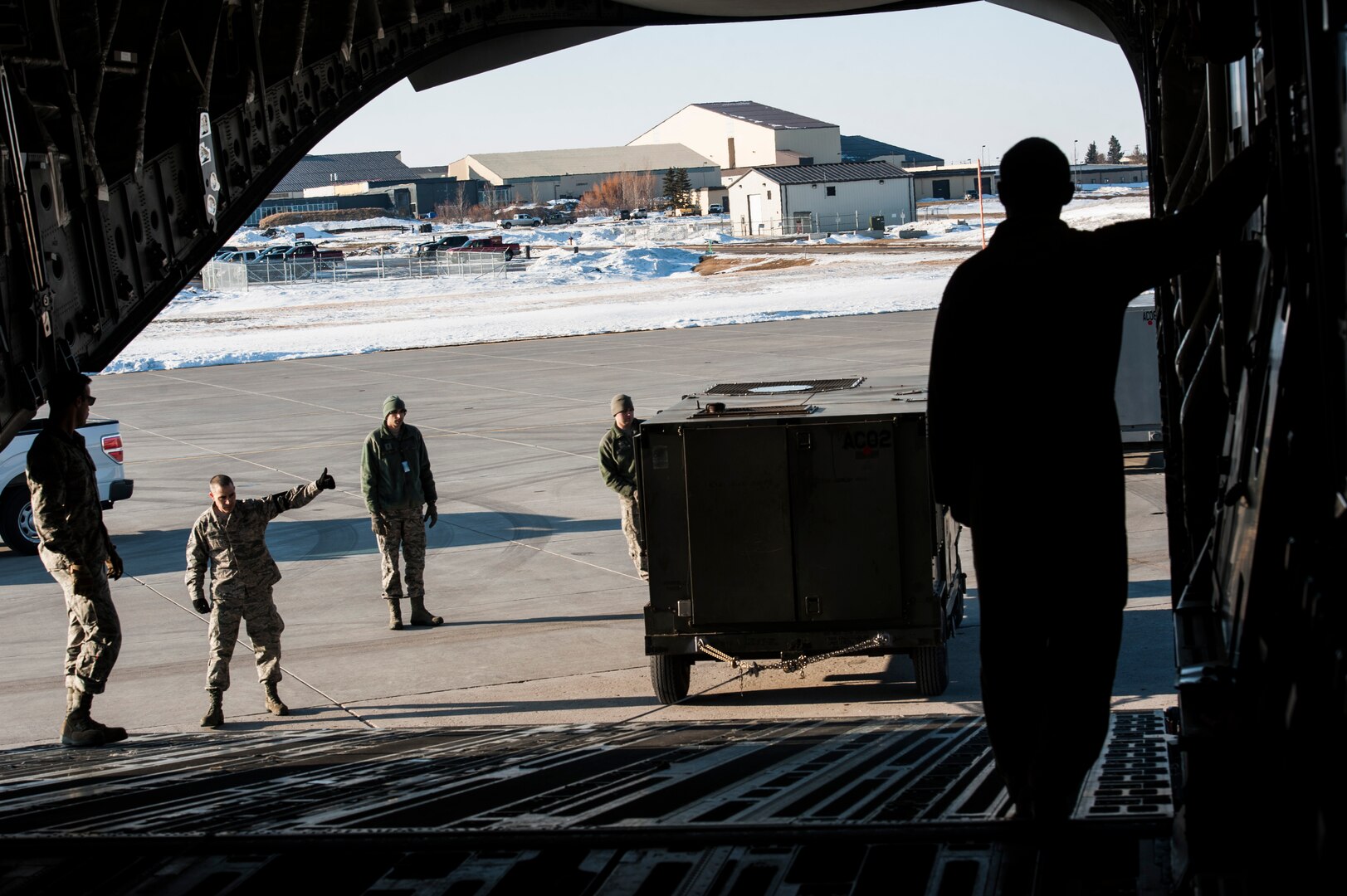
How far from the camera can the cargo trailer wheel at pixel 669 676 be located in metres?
9.82

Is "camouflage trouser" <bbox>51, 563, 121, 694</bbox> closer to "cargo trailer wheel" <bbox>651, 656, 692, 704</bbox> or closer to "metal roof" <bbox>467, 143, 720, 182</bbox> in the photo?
"cargo trailer wheel" <bbox>651, 656, 692, 704</bbox>

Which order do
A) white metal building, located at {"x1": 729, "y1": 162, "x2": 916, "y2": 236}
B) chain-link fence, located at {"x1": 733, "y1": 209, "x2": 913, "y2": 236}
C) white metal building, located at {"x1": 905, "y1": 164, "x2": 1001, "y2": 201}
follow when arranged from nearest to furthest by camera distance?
chain-link fence, located at {"x1": 733, "y1": 209, "x2": 913, "y2": 236} → white metal building, located at {"x1": 729, "y1": 162, "x2": 916, "y2": 236} → white metal building, located at {"x1": 905, "y1": 164, "x2": 1001, "y2": 201}

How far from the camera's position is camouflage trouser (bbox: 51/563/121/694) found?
27.6 ft

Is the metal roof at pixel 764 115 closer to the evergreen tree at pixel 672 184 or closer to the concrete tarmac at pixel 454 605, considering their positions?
the evergreen tree at pixel 672 184

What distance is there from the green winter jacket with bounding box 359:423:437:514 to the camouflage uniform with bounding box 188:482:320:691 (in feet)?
7.77

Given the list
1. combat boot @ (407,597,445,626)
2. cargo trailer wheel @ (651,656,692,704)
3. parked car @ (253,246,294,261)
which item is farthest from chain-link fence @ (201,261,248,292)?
cargo trailer wheel @ (651,656,692,704)

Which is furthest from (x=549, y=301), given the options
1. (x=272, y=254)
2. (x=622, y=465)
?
(x=622, y=465)

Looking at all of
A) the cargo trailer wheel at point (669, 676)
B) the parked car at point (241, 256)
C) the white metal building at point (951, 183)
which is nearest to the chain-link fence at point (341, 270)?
the parked car at point (241, 256)

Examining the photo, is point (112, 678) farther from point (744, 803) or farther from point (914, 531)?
point (744, 803)

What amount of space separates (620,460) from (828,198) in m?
89.7

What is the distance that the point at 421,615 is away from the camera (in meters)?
12.2

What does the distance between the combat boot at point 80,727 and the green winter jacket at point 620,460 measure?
4798mm

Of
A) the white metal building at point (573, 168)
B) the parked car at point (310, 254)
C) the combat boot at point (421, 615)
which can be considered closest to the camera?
the combat boot at point (421, 615)

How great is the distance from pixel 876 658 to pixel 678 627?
2079mm
